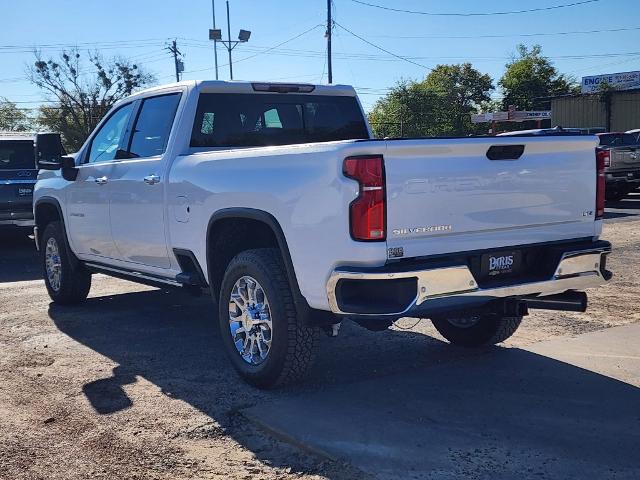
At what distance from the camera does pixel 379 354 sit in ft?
18.4

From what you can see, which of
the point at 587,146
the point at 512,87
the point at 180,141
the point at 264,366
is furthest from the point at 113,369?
the point at 512,87

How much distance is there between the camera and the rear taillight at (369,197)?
381 centimetres

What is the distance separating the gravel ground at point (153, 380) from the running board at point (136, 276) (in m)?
0.49

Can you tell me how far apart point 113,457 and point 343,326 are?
3.06 metres

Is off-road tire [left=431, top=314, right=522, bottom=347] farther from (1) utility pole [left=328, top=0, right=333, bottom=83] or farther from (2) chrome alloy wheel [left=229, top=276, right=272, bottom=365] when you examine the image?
(1) utility pole [left=328, top=0, right=333, bottom=83]

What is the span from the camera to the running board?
5718 mm

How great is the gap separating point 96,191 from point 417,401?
11.8 ft

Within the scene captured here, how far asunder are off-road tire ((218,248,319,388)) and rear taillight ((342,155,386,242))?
850mm

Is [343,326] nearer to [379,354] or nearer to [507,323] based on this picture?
[379,354]

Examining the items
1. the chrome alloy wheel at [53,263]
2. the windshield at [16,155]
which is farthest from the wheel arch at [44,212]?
the windshield at [16,155]

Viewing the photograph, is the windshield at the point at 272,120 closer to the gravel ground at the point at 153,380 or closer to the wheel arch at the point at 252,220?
the wheel arch at the point at 252,220

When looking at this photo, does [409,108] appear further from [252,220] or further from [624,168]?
[252,220]

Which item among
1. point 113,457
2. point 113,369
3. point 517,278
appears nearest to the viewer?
point 113,457

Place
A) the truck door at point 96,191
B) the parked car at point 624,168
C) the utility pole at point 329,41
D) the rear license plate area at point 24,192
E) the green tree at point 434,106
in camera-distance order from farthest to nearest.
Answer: the green tree at point 434,106 → the utility pole at point 329,41 → the parked car at point 624,168 → the rear license plate area at point 24,192 → the truck door at point 96,191
